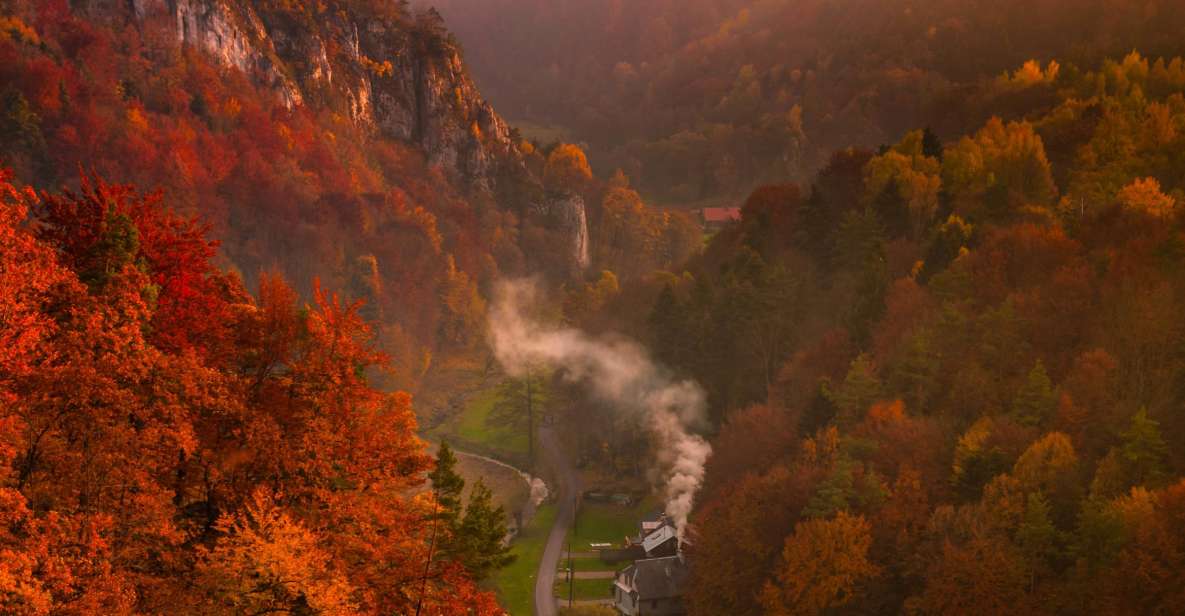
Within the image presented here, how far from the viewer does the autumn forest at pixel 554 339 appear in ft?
71.4

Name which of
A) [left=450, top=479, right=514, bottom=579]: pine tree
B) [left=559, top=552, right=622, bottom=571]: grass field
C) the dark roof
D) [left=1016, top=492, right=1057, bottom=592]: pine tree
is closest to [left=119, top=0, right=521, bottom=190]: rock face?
[left=559, top=552, right=622, bottom=571]: grass field

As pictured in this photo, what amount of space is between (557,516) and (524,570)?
31.8 feet

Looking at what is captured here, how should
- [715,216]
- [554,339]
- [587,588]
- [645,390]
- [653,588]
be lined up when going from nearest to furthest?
[653,588]
[587,588]
[645,390]
[554,339]
[715,216]

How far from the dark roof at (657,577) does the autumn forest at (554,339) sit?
8.3 inches

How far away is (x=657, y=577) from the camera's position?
5569 cm

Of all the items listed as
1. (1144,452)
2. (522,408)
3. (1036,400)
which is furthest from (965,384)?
(522,408)

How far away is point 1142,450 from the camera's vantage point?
3944cm

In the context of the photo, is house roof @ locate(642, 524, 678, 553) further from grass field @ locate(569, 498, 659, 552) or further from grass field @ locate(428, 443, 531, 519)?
grass field @ locate(428, 443, 531, 519)

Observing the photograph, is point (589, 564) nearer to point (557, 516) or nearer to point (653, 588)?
point (557, 516)

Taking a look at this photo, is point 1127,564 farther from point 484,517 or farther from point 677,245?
point 677,245

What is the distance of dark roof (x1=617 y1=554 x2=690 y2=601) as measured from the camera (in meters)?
54.8

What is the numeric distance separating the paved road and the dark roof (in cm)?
487

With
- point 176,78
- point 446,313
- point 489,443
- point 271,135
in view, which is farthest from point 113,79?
point 489,443

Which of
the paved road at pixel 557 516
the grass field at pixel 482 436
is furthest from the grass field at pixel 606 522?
the grass field at pixel 482 436
